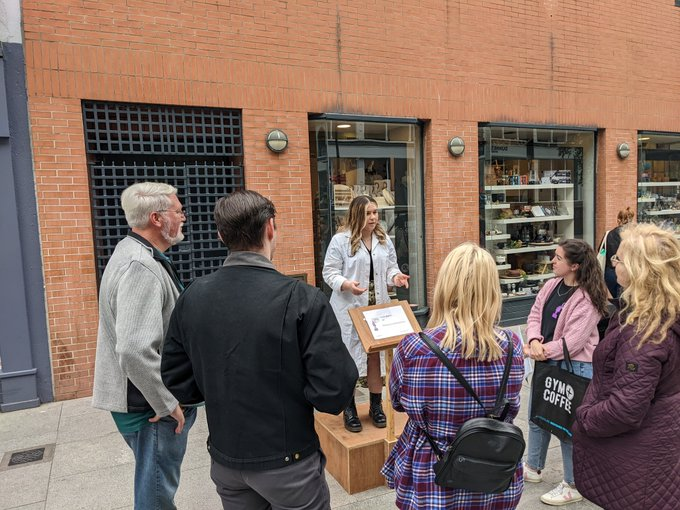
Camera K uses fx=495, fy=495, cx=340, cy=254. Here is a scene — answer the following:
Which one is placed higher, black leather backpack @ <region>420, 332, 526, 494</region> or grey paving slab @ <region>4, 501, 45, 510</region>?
black leather backpack @ <region>420, 332, 526, 494</region>

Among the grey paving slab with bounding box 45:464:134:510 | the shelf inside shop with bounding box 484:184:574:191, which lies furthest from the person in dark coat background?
the grey paving slab with bounding box 45:464:134:510

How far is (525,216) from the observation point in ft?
28.7

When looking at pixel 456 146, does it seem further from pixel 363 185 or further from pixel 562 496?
pixel 562 496

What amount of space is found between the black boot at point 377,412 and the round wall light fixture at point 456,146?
4588 millimetres

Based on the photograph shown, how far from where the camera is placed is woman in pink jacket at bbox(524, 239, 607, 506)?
327 cm

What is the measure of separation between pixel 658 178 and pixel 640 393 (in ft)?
31.4

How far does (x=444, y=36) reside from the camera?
7.23m

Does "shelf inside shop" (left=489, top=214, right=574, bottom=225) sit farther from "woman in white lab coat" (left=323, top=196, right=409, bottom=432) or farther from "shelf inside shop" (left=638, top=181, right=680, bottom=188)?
"woman in white lab coat" (left=323, top=196, right=409, bottom=432)

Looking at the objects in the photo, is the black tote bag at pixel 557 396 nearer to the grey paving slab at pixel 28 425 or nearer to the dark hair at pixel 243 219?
the dark hair at pixel 243 219

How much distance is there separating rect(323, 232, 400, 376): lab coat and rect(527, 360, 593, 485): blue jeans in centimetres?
137

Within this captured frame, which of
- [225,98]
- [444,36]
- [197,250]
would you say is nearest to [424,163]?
[444,36]

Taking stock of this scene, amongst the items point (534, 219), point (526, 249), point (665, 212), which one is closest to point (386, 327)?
Result: point (526, 249)

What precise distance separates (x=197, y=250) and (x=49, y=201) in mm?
1642

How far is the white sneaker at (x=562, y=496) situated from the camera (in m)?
3.35
